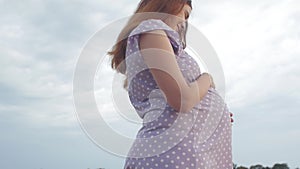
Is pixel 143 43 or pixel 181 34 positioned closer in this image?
pixel 143 43

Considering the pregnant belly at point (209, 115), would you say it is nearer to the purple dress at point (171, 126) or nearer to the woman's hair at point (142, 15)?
the purple dress at point (171, 126)

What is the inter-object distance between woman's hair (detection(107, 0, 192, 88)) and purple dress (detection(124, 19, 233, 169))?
0.21ft

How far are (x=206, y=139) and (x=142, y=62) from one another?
1.13 feet

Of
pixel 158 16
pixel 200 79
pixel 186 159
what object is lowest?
pixel 186 159

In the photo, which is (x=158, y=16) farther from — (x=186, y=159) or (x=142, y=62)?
(x=186, y=159)

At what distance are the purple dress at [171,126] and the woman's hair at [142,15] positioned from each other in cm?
6

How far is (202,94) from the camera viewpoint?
1473 mm

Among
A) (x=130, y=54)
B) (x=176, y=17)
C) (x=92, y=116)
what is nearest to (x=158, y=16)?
(x=176, y=17)

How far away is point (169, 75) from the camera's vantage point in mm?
1399

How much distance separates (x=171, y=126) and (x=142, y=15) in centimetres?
43

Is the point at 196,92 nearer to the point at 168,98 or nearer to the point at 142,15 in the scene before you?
the point at 168,98

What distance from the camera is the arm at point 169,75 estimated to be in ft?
4.59

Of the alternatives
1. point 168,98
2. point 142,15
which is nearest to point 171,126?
point 168,98

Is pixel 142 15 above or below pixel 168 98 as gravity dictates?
above
